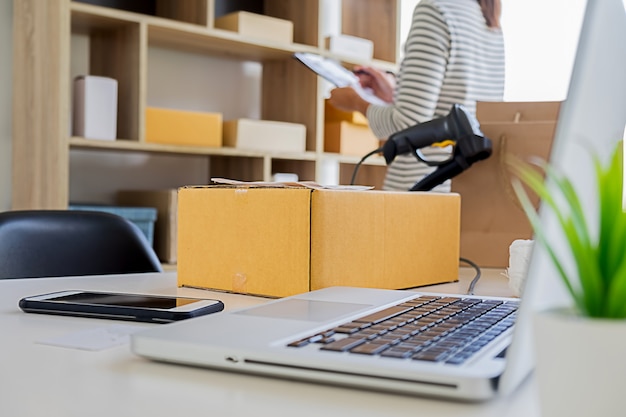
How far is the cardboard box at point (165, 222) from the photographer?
248cm

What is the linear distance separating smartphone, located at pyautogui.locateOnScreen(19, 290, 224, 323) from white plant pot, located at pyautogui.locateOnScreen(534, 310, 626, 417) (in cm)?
43

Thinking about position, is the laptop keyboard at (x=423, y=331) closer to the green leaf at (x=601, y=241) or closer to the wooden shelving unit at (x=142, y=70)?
the green leaf at (x=601, y=241)

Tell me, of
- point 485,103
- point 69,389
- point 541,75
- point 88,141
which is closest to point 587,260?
point 69,389

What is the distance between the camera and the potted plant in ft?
1.04

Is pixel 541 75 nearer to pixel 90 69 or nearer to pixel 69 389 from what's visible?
pixel 90 69

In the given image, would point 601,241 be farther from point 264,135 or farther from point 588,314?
point 264,135

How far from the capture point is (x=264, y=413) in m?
0.43

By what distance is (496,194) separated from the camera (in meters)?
1.30

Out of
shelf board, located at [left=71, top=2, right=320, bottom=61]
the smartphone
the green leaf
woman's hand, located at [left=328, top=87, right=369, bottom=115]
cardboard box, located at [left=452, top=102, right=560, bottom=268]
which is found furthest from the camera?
shelf board, located at [left=71, top=2, right=320, bottom=61]

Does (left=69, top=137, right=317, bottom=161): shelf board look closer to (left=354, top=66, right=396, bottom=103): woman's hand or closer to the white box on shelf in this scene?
the white box on shelf

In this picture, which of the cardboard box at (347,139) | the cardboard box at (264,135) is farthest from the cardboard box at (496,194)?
the cardboard box at (347,139)

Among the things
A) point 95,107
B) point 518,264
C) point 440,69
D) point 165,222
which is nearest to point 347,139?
point 165,222

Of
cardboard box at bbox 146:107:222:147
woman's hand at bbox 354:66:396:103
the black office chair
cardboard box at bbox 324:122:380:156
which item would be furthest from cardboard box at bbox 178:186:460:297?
cardboard box at bbox 324:122:380:156

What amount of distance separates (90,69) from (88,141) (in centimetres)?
39
